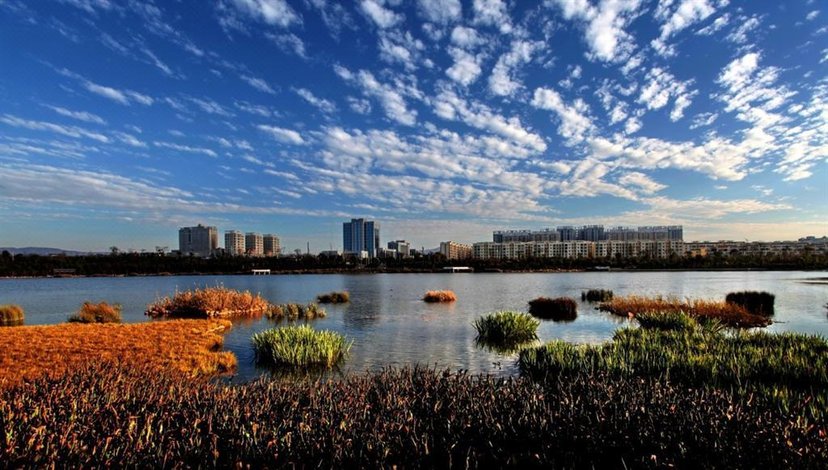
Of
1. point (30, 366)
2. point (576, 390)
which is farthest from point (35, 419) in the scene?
point (30, 366)

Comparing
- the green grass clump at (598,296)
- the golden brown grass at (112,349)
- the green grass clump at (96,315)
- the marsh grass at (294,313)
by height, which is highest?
the golden brown grass at (112,349)

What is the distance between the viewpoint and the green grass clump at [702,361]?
958 centimetres

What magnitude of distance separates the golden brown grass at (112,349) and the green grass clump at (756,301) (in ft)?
89.8

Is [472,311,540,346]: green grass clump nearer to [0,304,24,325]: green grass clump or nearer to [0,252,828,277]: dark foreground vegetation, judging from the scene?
[0,304,24,325]: green grass clump

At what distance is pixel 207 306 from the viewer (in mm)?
28891

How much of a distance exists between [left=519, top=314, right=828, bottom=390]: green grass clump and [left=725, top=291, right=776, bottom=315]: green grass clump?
540 inches

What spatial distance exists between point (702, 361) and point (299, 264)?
131 metres

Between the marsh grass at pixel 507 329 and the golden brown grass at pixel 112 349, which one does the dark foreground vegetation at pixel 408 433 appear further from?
the marsh grass at pixel 507 329

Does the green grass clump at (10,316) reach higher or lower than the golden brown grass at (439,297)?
higher

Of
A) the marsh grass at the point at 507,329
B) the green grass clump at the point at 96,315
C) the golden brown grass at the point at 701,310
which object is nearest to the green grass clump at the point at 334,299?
the green grass clump at the point at 96,315

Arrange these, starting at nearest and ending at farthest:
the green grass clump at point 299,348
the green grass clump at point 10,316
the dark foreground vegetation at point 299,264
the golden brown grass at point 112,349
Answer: the golden brown grass at point 112,349, the green grass clump at point 299,348, the green grass clump at point 10,316, the dark foreground vegetation at point 299,264

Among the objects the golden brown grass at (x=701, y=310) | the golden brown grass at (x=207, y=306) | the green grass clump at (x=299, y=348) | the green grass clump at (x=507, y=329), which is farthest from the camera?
the golden brown grass at (x=207, y=306)

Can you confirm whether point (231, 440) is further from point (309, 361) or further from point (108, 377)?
point (309, 361)

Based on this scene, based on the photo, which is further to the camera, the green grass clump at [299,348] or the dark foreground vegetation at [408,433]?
the green grass clump at [299,348]
